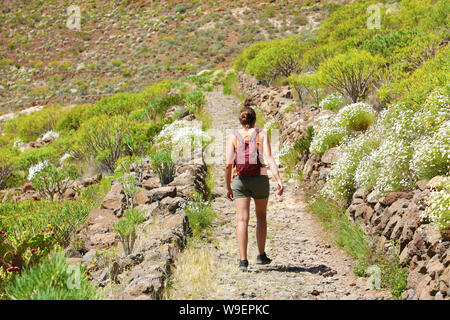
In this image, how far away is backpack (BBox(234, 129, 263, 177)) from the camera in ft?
14.6

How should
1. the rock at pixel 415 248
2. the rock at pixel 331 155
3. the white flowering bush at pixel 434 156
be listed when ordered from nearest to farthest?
the rock at pixel 415 248, the white flowering bush at pixel 434 156, the rock at pixel 331 155

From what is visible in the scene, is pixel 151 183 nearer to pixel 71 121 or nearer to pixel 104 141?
pixel 104 141

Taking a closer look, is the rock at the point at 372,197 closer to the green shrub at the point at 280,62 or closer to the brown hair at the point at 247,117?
the brown hair at the point at 247,117

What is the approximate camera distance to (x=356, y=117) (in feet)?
26.1

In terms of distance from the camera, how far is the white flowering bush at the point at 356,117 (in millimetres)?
7890

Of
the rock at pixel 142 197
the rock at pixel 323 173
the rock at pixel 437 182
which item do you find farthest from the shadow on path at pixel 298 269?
the rock at pixel 142 197

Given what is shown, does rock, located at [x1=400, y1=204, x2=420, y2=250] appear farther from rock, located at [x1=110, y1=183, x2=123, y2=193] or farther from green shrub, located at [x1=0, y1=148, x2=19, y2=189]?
green shrub, located at [x1=0, y1=148, x2=19, y2=189]

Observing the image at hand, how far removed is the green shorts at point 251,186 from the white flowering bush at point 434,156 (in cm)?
178

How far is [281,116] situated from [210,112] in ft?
13.0

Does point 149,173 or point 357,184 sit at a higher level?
point 357,184

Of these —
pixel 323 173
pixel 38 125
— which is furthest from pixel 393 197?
pixel 38 125

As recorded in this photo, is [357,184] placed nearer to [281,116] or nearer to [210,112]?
[281,116]
